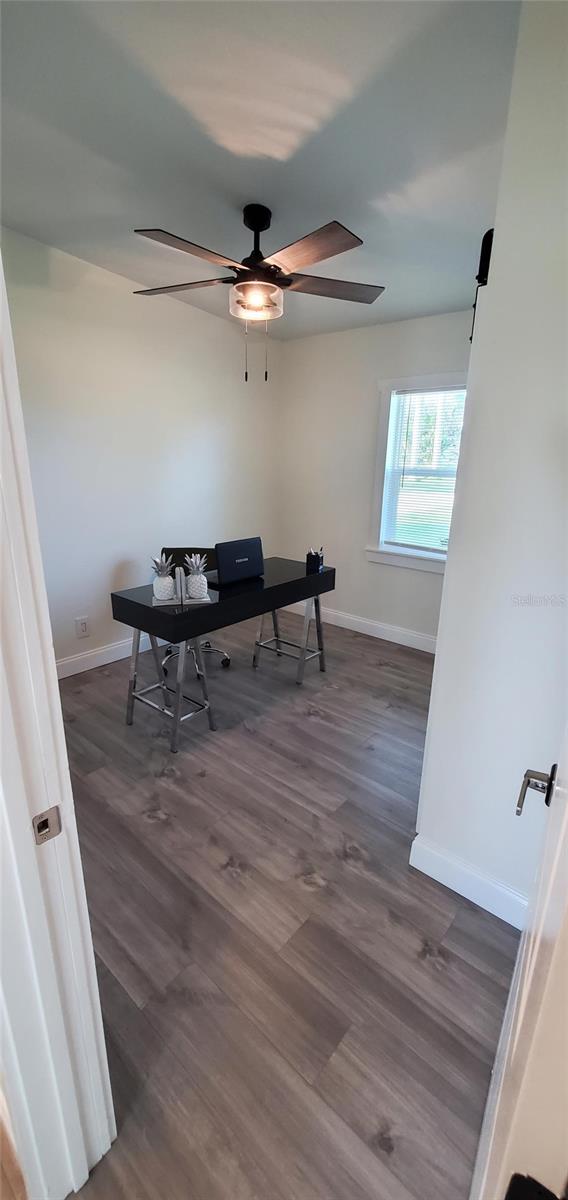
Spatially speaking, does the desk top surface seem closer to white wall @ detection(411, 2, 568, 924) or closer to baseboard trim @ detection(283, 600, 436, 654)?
baseboard trim @ detection(283, 600, 436, 654)

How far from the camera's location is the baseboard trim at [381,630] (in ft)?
12.8

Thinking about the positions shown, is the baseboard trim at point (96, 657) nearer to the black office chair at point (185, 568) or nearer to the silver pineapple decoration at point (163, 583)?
the black office chair at point (185, 568)

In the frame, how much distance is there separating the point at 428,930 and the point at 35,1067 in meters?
1.23

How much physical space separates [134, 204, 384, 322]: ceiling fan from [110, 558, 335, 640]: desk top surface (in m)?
1.39

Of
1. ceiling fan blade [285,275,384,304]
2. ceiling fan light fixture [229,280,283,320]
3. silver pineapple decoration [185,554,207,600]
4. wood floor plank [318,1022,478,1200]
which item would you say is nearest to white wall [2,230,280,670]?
silver pineapple decoration [185,554,207,600]

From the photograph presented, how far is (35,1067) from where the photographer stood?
31.2 inches

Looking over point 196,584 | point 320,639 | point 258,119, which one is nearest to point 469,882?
point 196,584

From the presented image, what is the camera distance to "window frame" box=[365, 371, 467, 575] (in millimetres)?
3458

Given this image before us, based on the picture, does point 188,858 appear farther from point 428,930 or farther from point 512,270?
point 512,270

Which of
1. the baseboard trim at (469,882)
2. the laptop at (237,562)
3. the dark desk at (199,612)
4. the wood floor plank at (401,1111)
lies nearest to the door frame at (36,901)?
the wood floor plank at (401,1111)

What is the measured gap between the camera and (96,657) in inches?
135

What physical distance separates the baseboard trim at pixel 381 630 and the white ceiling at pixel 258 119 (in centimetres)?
251

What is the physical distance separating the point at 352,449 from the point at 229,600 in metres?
2.25

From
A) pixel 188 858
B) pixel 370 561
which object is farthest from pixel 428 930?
pixel 370 561
